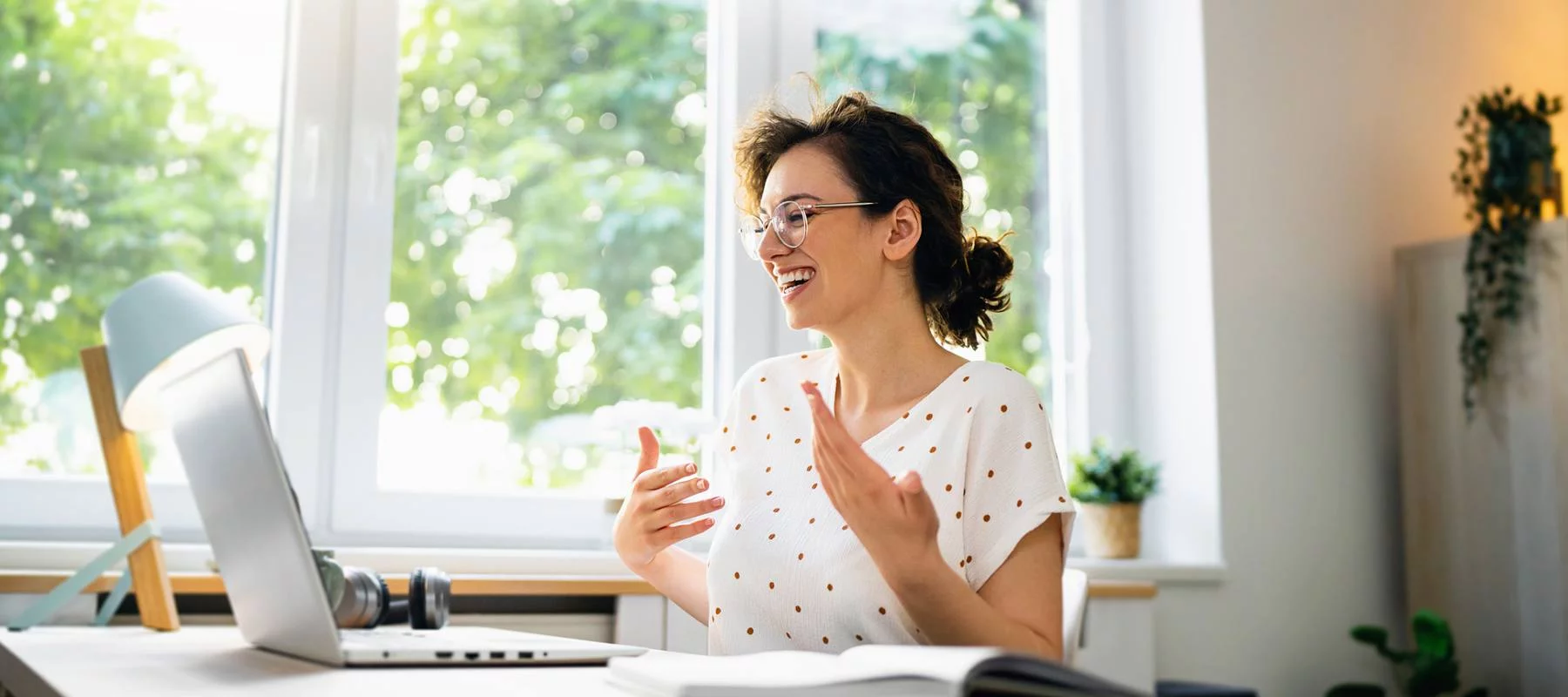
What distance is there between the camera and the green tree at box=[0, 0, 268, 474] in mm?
2332

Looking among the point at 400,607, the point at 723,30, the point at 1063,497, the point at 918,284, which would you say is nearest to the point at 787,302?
the point at 918,284

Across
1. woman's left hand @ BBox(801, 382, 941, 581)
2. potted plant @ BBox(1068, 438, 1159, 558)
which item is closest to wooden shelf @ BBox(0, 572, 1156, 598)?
woman's left hand @ BBox(801, 382, 941, 581)

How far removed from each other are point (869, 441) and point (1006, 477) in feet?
0.63

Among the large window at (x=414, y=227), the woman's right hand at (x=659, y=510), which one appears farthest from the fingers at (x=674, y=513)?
the large window at (x=414, y=227)

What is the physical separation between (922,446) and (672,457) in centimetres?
130

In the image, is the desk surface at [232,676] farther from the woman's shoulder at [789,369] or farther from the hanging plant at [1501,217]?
the hanging plant at [1501,217]

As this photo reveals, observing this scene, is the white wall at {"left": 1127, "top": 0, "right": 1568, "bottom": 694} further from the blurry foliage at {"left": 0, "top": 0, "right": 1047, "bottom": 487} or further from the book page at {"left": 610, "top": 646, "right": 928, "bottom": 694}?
the book page at {"left": 610, "top": 646, "right": 928, "bottom": 694}

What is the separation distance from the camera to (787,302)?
1.64 metres

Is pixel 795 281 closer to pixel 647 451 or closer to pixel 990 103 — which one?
pixel 647 451

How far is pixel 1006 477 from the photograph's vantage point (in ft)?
4.74

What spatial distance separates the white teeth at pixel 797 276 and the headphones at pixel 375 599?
528 millimetres

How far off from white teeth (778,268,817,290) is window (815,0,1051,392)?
1526 millimetres

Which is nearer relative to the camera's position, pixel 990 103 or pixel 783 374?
pixel 783 374

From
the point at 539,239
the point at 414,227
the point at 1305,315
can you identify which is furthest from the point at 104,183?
the point at 1305,315
